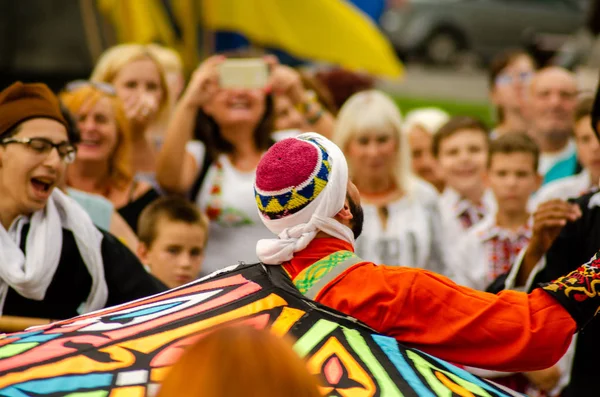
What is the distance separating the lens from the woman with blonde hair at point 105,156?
6.09 m

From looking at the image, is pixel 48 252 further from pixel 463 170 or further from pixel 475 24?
pixel 475 24

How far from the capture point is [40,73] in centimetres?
1330

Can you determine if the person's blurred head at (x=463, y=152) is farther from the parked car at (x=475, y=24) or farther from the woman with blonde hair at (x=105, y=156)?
the parked car at (x=475, y=24)

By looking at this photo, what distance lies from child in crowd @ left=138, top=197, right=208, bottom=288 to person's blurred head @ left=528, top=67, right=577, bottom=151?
3.06 m

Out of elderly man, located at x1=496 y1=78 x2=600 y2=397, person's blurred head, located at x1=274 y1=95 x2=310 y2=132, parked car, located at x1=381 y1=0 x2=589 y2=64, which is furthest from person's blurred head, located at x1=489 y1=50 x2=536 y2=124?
parked car, located at x1=381 y1=0 x2=589 y2=64

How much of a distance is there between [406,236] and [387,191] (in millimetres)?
327

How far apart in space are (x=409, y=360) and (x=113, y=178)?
3189mm

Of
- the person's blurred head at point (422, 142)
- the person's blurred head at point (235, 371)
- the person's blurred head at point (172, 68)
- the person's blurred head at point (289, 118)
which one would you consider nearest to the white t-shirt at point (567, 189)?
the person's blurred head at point (289, 118)

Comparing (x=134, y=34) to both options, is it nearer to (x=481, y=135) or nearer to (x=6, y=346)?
(x=481, y=135)

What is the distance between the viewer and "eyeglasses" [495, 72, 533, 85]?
9180 millimetres

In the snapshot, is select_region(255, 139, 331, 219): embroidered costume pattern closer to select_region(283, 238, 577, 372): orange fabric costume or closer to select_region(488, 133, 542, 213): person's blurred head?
select_region(283, 238, 577, 372): orange fabric costume

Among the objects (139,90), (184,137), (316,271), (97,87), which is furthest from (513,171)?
(316,271)

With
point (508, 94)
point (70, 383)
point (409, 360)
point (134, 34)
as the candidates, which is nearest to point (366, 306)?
point (409, 360)

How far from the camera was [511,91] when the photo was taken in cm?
908
